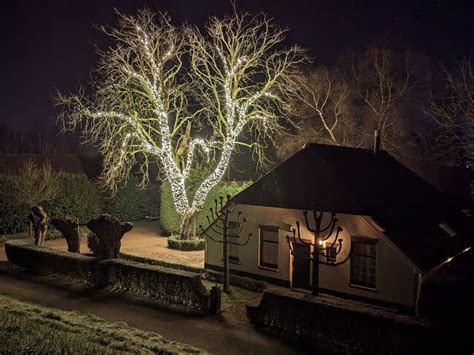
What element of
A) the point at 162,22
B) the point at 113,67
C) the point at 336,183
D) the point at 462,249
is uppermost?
the point at 162,22

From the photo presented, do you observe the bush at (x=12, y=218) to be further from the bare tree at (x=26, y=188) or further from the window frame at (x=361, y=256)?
the window frame at (x=361, y=256)

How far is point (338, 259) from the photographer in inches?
685

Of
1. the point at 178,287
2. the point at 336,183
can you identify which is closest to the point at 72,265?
the point at 178,287

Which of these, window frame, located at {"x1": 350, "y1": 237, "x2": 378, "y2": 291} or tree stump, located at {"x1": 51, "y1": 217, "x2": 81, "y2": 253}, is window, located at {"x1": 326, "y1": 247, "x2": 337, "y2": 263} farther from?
tree stump, located at {"x1": 51, "y1": 217, "x2": 81, "y2": 253}

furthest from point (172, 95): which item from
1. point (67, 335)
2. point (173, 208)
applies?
point (67, 335)

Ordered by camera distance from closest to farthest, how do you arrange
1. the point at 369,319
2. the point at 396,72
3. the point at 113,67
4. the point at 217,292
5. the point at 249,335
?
1. the point at 369,319
2. the point at 249,335
3. the point at 217,292
4. the point at 113,67
5. the point at 396,72

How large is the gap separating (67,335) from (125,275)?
7.37 m

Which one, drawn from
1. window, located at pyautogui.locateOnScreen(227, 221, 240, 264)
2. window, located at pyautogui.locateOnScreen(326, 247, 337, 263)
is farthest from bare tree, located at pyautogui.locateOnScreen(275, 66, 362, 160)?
window, located at pyautogui.locateOnScreen(326, 247, 337, 263)

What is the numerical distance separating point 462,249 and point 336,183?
481 cm

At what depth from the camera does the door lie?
18172mm

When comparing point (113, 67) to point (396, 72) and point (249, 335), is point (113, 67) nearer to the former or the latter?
point (249, 335)

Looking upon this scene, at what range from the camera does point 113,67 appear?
25016mm

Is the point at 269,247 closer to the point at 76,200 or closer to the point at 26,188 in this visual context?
the point at 26,188

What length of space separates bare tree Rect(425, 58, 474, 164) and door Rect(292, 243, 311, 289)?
50.7 feet
